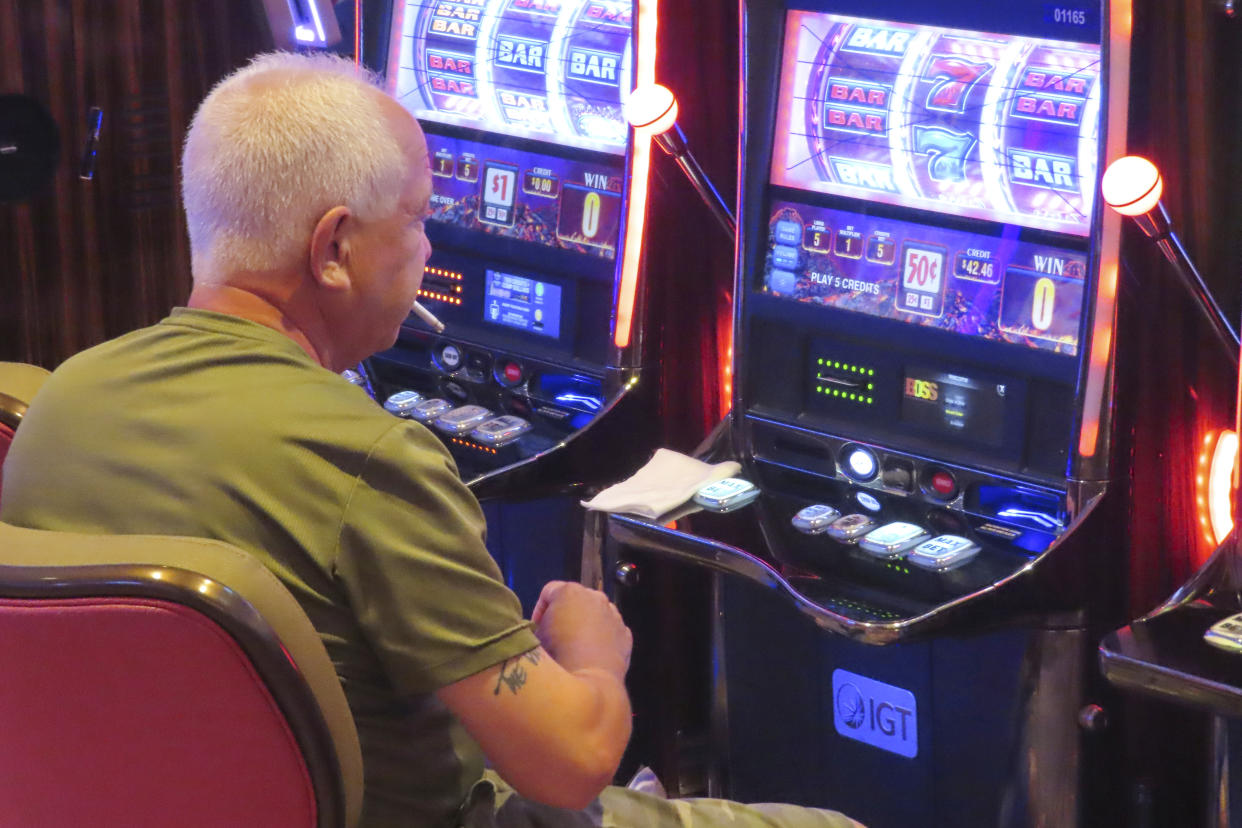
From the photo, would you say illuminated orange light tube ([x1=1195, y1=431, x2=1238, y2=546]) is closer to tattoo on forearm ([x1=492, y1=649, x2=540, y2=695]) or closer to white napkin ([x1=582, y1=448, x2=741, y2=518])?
white napkin ([x1=582, y1=448, x2=741, y2=518])

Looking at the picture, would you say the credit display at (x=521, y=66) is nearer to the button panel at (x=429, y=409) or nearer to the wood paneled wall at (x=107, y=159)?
the button panel at (x=429, y=409)

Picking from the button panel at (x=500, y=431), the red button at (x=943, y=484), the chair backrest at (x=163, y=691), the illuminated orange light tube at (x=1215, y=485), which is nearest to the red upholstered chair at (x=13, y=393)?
the chair backrest at (x=163, y=691)

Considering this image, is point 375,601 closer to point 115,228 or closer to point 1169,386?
point 1169,386

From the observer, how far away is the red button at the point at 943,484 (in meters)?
2.37

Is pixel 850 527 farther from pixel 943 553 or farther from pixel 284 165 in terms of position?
pixel 284 165

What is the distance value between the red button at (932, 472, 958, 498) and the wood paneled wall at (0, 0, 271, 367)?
2443mm

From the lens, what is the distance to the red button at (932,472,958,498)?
2371 millimetres

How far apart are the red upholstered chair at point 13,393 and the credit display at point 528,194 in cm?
124

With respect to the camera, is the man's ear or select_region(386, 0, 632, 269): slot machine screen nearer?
the man's ear

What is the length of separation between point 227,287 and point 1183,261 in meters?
1.39

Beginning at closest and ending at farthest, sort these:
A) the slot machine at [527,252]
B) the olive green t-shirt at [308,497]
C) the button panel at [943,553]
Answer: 1. the olive green t-shirt at [308,497]
2. the button panel at [943,553]
3. the slot machine at [527,252]

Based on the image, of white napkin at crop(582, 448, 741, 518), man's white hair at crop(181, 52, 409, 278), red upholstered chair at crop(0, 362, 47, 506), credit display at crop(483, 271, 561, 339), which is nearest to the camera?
man's white hair at crop(181, 52, 409, 278)

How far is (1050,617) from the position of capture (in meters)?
2.21

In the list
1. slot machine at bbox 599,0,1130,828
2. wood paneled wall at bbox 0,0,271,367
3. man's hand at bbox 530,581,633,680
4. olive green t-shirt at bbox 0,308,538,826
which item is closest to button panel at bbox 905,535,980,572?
slot machine at bbox 599,0,1130,828
